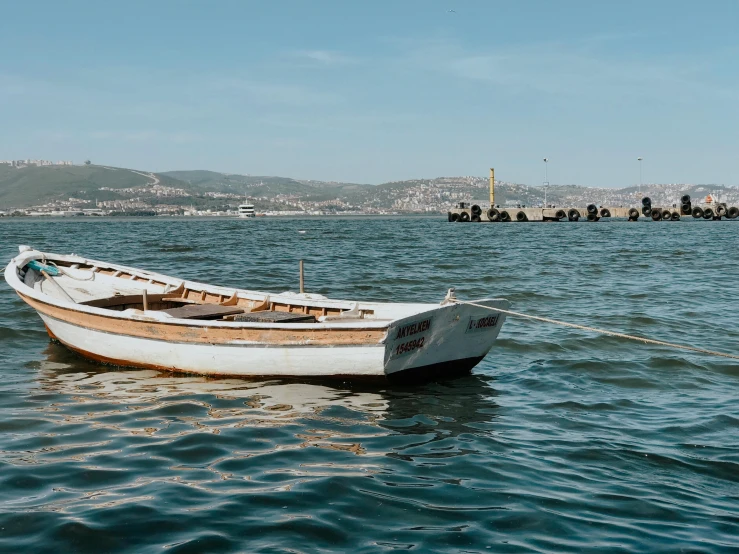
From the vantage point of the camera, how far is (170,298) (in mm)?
15000

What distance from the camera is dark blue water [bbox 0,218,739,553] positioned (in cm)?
594

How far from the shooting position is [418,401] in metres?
10.1

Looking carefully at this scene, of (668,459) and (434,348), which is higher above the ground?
(434,348)

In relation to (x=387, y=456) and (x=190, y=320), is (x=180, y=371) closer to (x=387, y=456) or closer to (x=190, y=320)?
(x=190, y=320)

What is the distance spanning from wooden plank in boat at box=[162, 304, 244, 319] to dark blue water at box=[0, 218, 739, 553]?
1.35 metres

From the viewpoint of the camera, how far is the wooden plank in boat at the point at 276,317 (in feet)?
38.8

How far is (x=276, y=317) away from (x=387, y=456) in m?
4.63

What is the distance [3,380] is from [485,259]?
28.4 m

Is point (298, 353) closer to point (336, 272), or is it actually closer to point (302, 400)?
point (302, 400)

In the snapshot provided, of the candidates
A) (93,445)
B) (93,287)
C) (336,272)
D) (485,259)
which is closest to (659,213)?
(485,259)

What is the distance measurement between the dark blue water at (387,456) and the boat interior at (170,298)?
1364 millimetres

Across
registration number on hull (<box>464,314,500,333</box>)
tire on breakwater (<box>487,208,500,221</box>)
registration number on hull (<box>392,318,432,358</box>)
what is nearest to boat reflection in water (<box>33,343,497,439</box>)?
registration number on hull (<box>392,318,432,358</box>)

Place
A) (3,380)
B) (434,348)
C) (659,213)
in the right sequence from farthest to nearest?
(659,213)
(3,380)
(434,348)

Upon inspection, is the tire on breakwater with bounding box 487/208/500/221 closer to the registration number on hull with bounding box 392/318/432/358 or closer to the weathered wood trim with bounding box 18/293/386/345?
the weathered wood trim with bounding box 18/293/386/345
